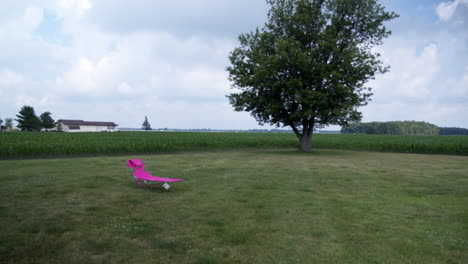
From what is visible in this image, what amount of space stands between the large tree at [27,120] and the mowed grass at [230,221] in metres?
94.9

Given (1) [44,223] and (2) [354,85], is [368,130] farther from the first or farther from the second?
(1) [44,223]

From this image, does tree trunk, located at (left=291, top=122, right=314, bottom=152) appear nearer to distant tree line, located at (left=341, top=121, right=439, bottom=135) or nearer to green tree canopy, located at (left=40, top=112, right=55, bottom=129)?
green tree canopy, located at (left=40, top=112, right=55, bottom=129)

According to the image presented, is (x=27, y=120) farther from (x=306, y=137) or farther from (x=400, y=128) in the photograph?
(x=400, y=128)

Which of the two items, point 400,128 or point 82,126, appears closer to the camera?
point 82,126

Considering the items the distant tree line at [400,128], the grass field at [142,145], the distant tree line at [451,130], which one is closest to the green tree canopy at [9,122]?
the grass field at [142,145]

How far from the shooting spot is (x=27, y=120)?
88000 mm

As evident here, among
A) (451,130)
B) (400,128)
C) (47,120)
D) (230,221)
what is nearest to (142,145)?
(230,221)

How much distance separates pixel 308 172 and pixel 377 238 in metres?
8.78

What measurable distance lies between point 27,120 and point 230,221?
10451cm

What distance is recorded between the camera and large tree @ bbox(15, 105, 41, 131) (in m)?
87.9

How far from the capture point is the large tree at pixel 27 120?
87.9m

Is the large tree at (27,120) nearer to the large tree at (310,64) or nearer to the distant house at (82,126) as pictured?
the distant house at (82,126)

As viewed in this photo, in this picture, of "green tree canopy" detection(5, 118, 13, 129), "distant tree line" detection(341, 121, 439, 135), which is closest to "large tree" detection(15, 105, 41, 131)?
"green tree canopy" detection(5, 118, 13, 129)

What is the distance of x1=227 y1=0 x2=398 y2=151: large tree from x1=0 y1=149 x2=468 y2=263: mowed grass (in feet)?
47.9
